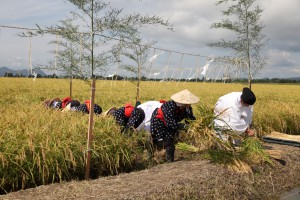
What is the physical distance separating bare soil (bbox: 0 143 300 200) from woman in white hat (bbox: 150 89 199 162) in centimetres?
38

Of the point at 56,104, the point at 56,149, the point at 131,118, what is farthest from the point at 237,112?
the point at 56,104

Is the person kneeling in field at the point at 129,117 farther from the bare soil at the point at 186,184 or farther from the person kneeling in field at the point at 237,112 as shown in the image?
the person kneeling in field at the point at 237,112

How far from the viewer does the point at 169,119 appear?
543 cm

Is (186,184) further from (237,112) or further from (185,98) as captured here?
(237,112)

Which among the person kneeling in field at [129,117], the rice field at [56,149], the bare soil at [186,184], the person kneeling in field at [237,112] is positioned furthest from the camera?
the person kneeling in field at [237,112]

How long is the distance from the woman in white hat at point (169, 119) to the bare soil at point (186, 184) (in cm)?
38

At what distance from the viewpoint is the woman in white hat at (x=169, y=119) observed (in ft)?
17.8

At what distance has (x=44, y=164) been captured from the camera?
13.7 ft

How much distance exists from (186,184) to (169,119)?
137 cm

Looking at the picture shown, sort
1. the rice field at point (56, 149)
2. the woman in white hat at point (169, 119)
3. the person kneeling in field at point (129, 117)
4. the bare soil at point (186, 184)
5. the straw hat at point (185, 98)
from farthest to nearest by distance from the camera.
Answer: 1. the person kneeling in field at point (129, 117)
2. the woman in white hat at point (169, 119)
3. the straw hat at point (185, 98)
4. the rice field at point (56, 149)
5. the bare soil at point (186, 184)

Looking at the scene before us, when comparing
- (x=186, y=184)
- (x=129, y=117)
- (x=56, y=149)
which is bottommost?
(x=186, y=184)

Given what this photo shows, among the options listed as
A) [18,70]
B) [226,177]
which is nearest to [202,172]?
[226,177]

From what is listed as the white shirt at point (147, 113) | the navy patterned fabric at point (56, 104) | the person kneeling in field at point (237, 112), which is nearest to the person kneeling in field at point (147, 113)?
the white shirt at point (147, 113)

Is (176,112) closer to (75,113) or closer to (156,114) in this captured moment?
(156,114)
